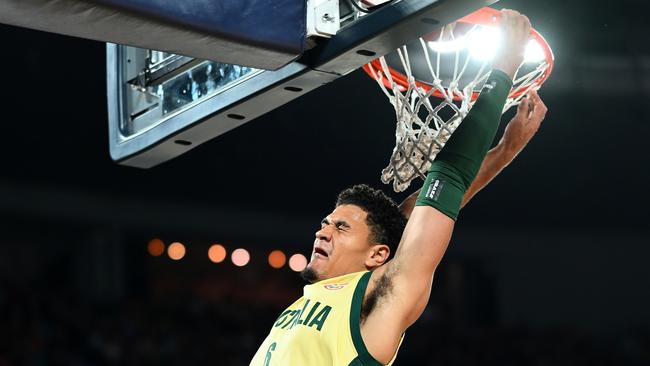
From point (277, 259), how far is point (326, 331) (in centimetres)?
946

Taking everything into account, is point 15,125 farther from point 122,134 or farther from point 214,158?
point 122,134

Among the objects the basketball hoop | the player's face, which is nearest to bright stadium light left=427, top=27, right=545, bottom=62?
the basketball hoop

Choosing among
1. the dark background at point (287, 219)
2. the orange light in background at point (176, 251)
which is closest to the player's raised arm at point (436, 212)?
the dark background at point (287, 219)

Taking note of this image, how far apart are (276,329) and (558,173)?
751 centimetres

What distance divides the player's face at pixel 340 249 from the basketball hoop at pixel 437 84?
0.75ft

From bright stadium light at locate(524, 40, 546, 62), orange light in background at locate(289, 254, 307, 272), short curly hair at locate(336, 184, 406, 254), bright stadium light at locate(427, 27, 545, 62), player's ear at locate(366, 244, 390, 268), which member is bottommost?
player's ear at locate(366, 244, 390, 268)

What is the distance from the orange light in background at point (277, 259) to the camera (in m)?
11.8

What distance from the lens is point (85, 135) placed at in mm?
9031

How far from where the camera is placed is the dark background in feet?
27.0

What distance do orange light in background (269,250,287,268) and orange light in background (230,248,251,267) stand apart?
36 centimetres

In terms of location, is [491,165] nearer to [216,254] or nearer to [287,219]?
[287,219]

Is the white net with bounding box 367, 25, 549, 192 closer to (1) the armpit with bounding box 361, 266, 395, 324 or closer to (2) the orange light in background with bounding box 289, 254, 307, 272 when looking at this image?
(1) the armpit with bounding box 361, 266, 395, 324

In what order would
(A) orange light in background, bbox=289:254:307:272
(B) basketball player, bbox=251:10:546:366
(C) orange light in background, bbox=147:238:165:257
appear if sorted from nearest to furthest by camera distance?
1. (B) basketball player, bbox=251:10:546:366
2. (C) orange light in background, bbox=147:238:165:257
3. (A) orange light in background, bbox=289:254:307:272

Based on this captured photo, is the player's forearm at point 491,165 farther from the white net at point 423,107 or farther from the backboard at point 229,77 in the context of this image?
the backboard at point 229,77
